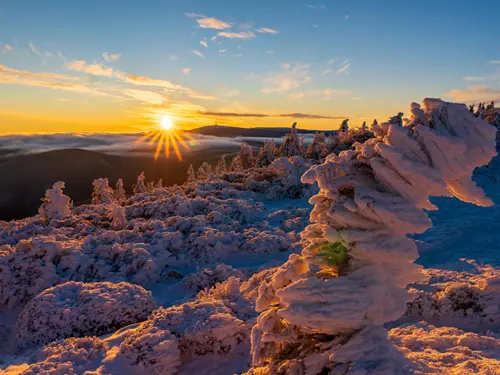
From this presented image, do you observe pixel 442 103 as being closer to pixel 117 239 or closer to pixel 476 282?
pixel 476 282

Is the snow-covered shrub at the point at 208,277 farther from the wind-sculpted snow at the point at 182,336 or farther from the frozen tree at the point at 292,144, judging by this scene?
the frozen tree at the point at 292,144

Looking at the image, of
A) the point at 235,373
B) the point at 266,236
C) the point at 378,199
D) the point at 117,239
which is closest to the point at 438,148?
the point at 378,199

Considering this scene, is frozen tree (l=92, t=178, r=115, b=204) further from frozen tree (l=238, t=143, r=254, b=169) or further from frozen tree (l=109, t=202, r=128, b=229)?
frozen tree (l=238, t=143, r=254, b=169)

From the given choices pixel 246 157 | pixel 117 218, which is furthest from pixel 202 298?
pixel 246 157

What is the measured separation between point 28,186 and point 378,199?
11664 centimetres

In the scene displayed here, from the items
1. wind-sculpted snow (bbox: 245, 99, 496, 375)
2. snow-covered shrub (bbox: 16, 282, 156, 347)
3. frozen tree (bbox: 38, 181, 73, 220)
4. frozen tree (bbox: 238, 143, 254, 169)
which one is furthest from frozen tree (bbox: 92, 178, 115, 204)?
wind-sculpted snow (bbox: 245, 99, 496, 375)

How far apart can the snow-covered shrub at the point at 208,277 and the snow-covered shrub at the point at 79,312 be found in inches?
88.9

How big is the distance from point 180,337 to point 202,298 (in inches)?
80.4

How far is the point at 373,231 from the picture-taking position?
4.91 m

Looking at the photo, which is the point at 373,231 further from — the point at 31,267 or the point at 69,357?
the point at 31,267

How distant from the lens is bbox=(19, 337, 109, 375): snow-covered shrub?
21.9 feet

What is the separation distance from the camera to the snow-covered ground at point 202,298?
19.7 feet

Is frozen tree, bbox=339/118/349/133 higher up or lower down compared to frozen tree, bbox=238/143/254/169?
higher up

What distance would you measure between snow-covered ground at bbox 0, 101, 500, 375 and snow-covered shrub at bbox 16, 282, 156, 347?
28 mm
